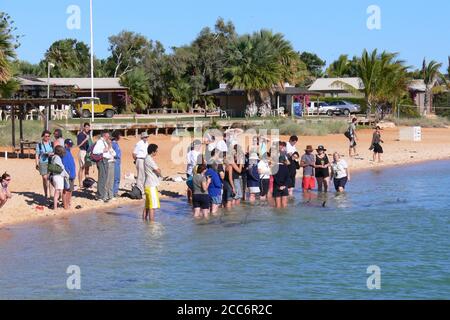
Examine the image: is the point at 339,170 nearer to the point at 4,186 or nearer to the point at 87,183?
the point at 87,183

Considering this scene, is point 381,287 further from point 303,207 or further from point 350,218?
point 303,207

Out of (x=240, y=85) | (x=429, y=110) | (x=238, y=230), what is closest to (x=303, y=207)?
(x=238, y=230)

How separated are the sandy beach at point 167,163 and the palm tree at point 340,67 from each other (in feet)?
137

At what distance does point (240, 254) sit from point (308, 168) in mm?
6906

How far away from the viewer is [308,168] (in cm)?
2177

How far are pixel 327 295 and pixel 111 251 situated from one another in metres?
4.68

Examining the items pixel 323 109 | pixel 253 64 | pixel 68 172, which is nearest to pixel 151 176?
pixel 68 172

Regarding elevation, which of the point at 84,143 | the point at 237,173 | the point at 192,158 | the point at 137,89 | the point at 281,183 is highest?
the point at 137,89

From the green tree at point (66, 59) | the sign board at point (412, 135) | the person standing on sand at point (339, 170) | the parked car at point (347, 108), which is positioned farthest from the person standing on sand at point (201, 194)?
the green tree at point (66, 59)

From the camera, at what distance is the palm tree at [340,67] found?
306 ft

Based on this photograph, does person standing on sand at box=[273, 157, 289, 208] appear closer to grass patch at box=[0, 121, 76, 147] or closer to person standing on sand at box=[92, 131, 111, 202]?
person standing on sand at box=[92, 131, 111, 202]
